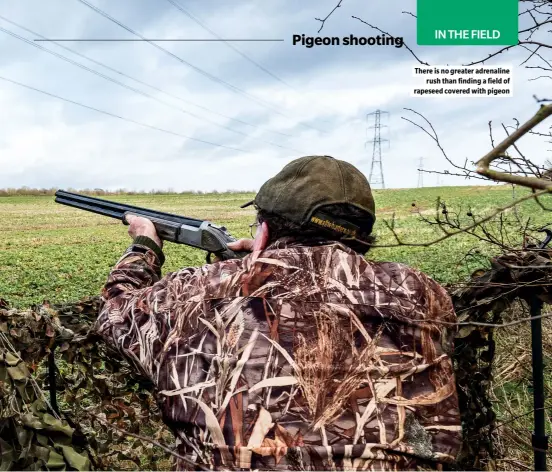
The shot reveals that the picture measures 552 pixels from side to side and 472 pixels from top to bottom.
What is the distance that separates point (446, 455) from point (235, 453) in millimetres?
722

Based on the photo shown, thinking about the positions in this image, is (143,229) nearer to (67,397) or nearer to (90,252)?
(67,397)

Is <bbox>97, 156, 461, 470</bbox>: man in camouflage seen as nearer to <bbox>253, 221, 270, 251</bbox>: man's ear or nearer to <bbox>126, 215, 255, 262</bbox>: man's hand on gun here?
<bbox>253, 221, 270, 251</bbox>: man's ear

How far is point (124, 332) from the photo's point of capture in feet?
8.09

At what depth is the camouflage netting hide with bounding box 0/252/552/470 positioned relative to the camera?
8.57 feet

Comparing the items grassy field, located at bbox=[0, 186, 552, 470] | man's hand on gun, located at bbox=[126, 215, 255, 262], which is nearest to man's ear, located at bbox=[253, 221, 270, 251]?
man's hand on gun, located at bbox=[126, 215, 255, 262]

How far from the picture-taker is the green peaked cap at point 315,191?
2252mm

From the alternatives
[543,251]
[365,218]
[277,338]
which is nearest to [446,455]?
[277,338]

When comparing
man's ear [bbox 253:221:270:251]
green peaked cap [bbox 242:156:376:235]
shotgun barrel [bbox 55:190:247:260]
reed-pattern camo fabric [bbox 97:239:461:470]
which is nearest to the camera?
reed-pattern camo fabric [bbox 97:239:461:470]

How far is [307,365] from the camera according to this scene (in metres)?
2.02

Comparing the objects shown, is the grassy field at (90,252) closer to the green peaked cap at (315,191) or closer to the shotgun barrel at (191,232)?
the shotgun barrel at (191,232)

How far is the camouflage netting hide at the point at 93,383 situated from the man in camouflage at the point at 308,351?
53 cm

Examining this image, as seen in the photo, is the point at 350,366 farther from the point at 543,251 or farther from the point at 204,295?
the point at 543,251

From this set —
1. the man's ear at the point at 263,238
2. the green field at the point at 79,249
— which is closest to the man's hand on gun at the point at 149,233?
the man's ear at the point at 263,238

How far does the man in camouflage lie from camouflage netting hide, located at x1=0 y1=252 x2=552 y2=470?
0.53 m
